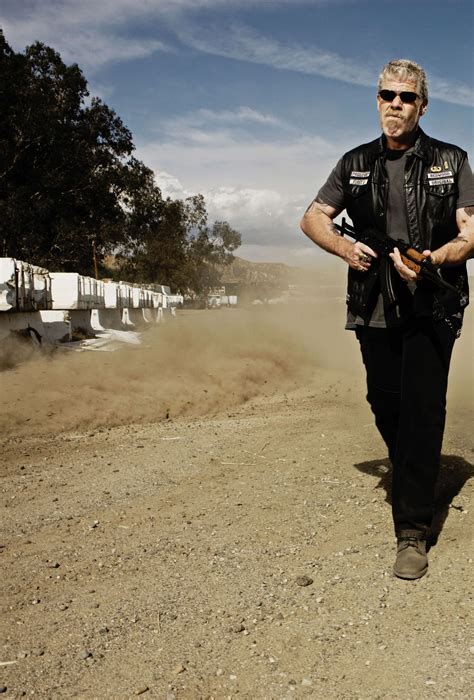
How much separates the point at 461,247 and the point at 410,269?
0.86 feet

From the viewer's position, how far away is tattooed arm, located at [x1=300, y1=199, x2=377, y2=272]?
130 inches

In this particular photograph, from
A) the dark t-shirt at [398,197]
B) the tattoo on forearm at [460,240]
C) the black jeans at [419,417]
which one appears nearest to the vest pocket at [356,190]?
the dark t-shirt at [398,197]

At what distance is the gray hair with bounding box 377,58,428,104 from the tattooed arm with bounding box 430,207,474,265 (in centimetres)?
65

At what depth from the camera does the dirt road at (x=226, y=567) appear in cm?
231

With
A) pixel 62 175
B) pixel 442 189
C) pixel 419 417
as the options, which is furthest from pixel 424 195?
pixel 62 175

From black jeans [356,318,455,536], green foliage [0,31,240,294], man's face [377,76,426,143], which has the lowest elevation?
black jeans [356,318,455,536]

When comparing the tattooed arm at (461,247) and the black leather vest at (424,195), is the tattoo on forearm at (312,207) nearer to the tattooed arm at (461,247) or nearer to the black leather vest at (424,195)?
the black leather vest at (424,195)

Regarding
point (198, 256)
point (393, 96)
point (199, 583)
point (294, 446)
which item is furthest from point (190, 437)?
point (198, 256)

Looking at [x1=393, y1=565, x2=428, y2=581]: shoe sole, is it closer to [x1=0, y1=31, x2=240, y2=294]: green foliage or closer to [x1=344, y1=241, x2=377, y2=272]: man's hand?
[x1=344, y1=241, x2=377, y2=272]: man's hand

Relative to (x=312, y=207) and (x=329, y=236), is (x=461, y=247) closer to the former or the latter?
(x=329, y=236)


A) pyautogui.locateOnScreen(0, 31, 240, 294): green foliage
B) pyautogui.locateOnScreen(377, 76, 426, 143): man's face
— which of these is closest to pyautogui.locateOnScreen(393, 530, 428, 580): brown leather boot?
pyautogui.locateOnScreen(377, 76, 426, 143): man's face

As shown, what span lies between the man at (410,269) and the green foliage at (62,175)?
97.1 ft

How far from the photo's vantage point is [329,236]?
11.4 feet

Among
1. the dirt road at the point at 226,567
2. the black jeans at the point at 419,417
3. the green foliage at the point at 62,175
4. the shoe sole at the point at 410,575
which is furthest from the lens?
the green foliage at the point at 62,175
